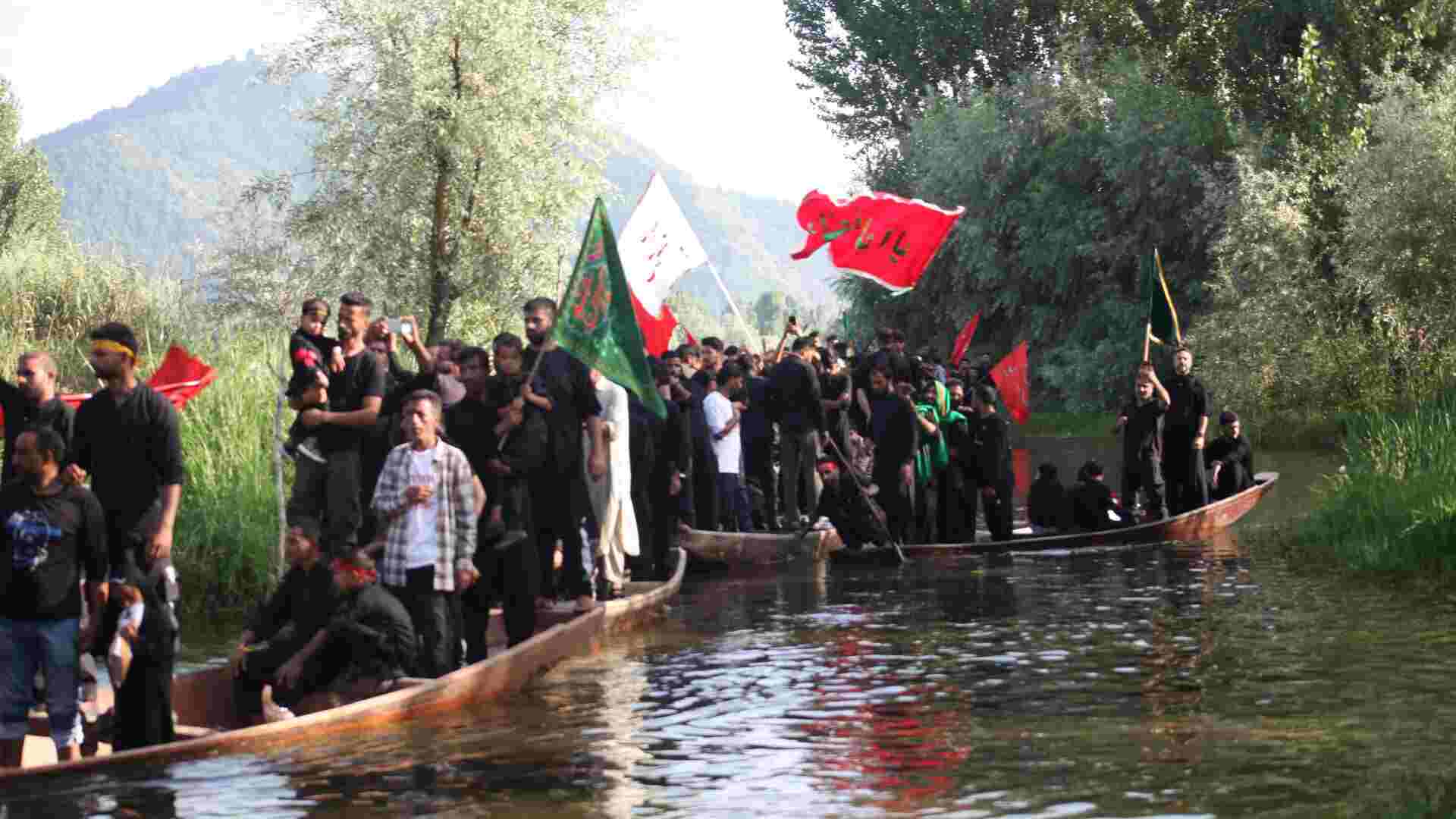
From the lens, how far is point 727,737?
→ 445 inches

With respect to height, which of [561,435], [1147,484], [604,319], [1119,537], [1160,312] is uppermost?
[1160,312]

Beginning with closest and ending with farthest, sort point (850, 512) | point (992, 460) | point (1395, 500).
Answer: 1. point (1395, 500)
2. point (850, 512)
3. point (992, 460)

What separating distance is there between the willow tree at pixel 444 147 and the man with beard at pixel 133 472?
26.6 metres

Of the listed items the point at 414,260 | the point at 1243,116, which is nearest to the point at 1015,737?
the point at 414,260

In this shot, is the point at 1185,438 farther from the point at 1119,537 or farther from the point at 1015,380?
the point at 1015,380

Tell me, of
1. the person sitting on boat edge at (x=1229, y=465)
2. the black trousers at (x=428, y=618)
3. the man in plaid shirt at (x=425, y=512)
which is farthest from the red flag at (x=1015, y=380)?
the man in plaid shirt at (x=425, y=512)

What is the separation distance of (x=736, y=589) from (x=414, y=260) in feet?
68.2

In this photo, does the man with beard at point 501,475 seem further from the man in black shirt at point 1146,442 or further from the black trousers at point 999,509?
the man in black shirt at point 1146,442

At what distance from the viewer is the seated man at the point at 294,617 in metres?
11.7

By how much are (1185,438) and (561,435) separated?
9.82 m

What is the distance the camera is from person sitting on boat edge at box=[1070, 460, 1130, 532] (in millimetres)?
22219

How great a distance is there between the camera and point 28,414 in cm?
1170

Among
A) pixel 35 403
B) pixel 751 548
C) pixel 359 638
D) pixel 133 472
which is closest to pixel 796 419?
pixel 751 548

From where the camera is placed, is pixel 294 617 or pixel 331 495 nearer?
pixel 294 617
